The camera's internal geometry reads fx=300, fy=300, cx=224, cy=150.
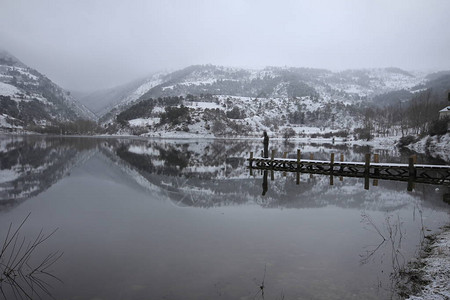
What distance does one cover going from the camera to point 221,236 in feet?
50.6

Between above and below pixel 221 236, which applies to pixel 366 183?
above

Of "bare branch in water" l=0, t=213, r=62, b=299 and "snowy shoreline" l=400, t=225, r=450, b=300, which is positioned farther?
"bare branch in water" l=0, t=213, r=62, b=299

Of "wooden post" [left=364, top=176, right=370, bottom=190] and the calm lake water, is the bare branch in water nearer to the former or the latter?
the calm lake water

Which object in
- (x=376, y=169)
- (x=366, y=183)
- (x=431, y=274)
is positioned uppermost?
(x=376, y=169)

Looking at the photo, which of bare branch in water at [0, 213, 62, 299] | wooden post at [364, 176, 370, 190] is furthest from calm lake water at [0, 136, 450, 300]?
wooden post at [364, 176, 370, 190]

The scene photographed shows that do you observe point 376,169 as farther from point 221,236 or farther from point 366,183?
point 221,236

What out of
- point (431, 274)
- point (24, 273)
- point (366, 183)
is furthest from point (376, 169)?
point (24, 273)

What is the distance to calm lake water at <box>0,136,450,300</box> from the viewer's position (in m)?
10.4

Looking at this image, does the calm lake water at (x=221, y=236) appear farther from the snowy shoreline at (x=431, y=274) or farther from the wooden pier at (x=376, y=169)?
the wooden pier at (x=376, y=169)

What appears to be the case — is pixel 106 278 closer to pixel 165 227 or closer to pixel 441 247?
pixel 165 227

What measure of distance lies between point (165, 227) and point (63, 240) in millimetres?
5073

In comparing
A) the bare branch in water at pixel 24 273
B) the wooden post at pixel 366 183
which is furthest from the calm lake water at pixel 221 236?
the wooden post at pixel 366 183

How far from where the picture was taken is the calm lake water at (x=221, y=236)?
10.4 metres

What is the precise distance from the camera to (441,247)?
43.0 feet
